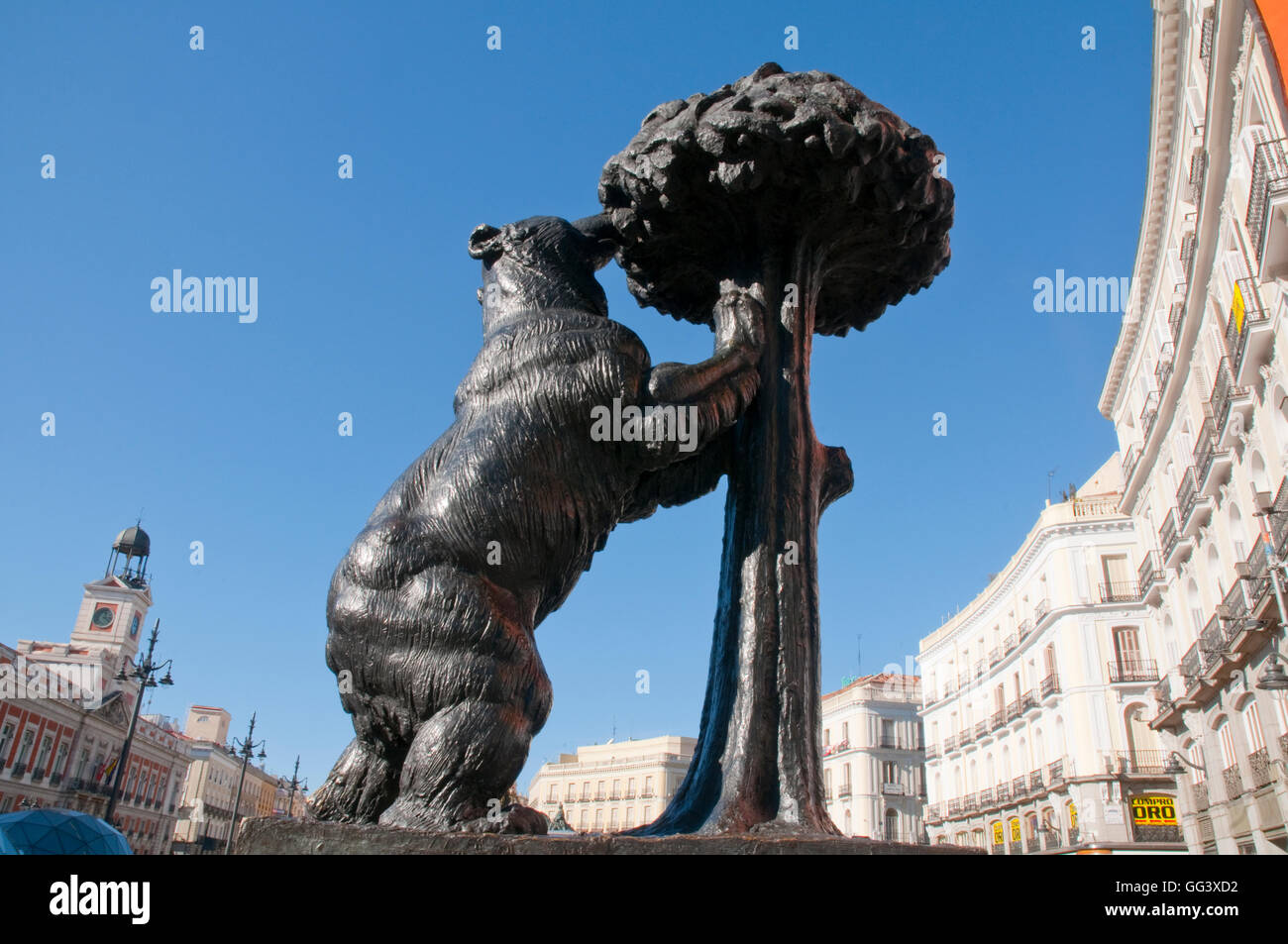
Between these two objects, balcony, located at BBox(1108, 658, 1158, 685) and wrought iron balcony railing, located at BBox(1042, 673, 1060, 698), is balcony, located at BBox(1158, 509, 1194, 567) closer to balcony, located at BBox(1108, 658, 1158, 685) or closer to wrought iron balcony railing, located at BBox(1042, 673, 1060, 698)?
balcony, located at BBox(1108, 658, 1158, 685)

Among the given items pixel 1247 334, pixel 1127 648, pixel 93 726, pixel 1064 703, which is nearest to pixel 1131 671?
pixel 1127 648

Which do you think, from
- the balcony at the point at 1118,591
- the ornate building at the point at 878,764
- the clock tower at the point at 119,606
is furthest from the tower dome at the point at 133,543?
the balcony at the point at 1118,591

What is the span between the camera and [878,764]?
162ft

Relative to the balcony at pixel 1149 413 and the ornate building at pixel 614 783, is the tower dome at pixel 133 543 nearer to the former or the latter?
the ornate building at pixel 614 783

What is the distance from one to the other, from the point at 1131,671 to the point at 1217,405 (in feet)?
49.0

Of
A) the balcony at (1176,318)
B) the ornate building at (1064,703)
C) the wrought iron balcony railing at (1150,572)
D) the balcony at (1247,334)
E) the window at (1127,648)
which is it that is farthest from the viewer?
the window at (1127,648)

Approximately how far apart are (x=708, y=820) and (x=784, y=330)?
2148 millimetres

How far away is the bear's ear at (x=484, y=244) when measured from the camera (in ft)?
12.2

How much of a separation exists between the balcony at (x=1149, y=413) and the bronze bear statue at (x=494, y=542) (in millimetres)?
27500

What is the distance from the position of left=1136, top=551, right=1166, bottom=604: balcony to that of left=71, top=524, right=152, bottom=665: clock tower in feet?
249

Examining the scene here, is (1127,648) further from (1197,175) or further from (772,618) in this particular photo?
(772,618)

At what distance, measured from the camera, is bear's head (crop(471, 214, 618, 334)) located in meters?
3.57

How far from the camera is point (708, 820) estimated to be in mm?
2973
